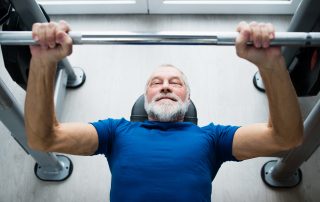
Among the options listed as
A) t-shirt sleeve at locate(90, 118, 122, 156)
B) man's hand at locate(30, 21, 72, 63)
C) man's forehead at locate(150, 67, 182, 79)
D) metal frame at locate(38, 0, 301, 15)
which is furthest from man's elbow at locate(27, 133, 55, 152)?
metal frame at locate(38, 0, 301, 15)

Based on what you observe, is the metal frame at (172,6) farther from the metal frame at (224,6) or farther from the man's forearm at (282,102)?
the man's forearm at (282,102)

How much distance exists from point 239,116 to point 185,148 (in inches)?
36.1

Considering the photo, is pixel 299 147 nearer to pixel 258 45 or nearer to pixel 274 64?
pixel 274 64

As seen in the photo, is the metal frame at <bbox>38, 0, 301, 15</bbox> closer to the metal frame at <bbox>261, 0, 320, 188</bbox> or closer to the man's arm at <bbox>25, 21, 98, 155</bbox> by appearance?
the metal frame at <bbox>261, 0, 320, 188</bbox>

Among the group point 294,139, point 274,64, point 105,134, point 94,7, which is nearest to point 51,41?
point 105,134

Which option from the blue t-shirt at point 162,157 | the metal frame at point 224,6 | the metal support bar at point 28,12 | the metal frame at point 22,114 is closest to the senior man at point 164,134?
the blue t-shirt at point 162,157

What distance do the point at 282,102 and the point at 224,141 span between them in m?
0.34

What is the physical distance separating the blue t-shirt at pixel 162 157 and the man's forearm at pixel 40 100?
239 millimetres

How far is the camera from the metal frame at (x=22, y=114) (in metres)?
1.76

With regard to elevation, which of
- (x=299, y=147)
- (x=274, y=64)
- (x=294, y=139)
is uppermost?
(x=274, y=64)

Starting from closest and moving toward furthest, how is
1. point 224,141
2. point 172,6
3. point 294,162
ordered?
1. point 224,141
2. point 294,162
3. point 172,6

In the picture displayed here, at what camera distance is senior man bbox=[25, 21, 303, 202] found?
4.50 feet

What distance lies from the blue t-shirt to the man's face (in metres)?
0.04

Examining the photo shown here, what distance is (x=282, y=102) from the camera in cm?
142
